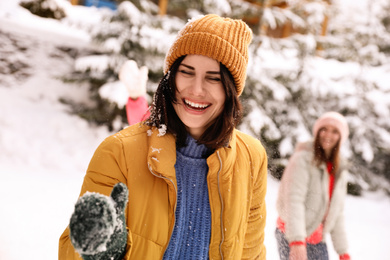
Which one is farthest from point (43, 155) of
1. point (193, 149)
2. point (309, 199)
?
point (193, 149)

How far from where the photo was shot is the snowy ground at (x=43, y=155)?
338 cm

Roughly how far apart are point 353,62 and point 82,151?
749 cm

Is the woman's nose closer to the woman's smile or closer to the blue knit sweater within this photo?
the woman's smile

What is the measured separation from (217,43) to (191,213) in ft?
2.46

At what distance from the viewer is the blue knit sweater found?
1179 millimetres

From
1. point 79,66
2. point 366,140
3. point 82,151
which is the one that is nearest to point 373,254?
point 366,140

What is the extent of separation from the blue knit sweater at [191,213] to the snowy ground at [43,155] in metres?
2.33

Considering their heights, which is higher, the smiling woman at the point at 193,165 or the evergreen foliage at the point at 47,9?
the smiling woman at the point at 193,165

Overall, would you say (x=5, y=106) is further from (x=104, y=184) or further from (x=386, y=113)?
(x=386, y=113)

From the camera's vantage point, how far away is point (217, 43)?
1.27 m

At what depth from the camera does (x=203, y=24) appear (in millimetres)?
1346

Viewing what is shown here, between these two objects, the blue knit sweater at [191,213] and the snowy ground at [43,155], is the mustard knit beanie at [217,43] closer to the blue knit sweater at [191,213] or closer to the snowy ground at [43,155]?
the blue knit sweater at [191,213]

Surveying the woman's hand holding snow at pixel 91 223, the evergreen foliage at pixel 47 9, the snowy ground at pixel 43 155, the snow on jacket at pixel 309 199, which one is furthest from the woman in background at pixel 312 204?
the evergreen foliage at pixel 47 9

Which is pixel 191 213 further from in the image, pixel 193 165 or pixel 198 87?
pixel 198 87
